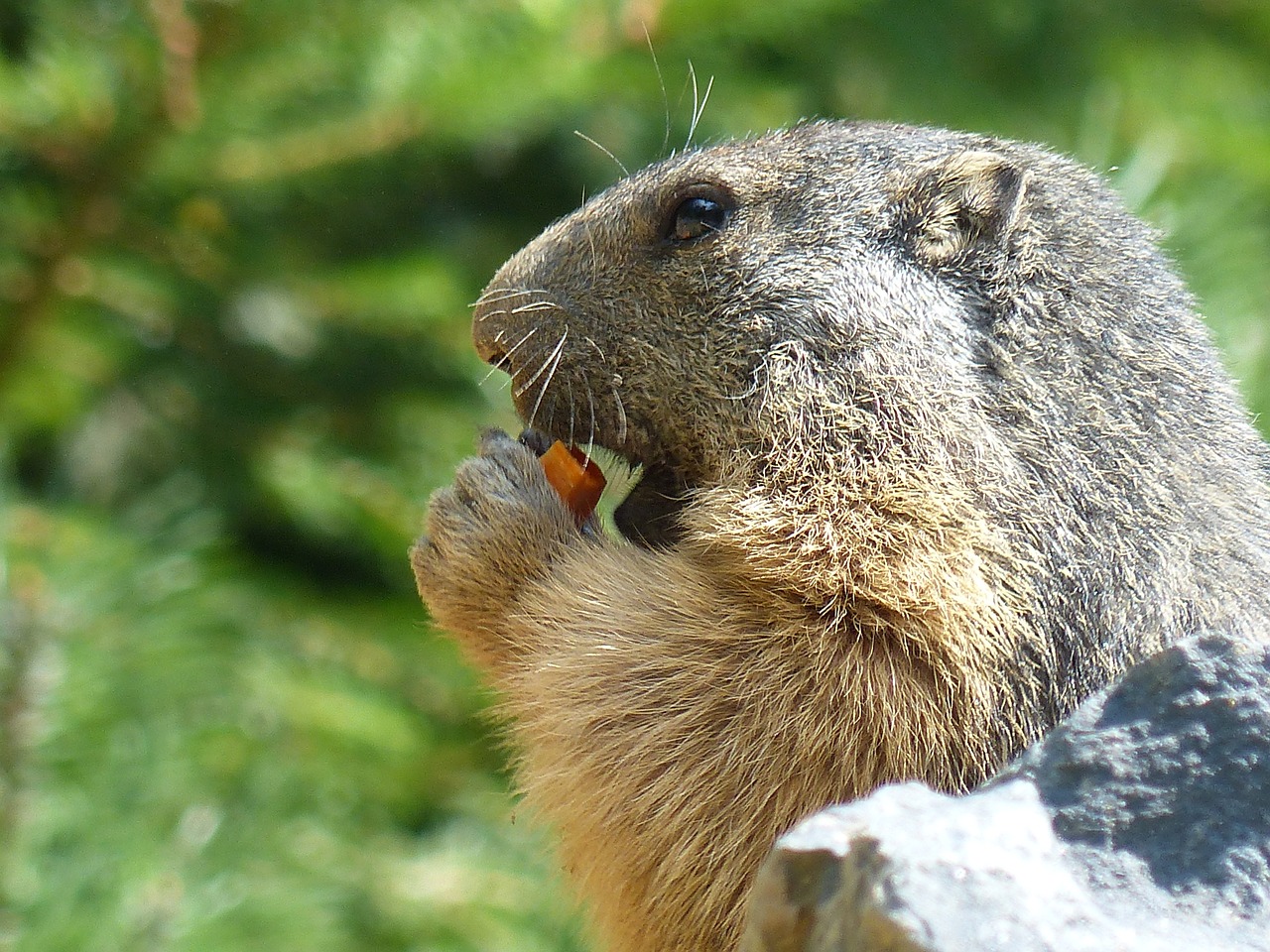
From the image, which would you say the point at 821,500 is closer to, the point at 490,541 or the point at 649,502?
the point at 649,502

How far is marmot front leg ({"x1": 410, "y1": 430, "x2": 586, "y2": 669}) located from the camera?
7.88ft

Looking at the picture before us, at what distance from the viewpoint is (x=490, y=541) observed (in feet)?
7.93

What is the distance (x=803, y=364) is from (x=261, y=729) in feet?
10.3

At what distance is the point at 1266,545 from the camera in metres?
2.14

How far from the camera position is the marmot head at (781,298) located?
221cm

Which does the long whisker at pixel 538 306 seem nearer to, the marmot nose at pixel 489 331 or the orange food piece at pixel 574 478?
the marmot nose at pixel 489 331

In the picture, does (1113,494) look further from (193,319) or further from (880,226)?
(193,319)

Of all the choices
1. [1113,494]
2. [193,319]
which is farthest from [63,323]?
[1113,494]

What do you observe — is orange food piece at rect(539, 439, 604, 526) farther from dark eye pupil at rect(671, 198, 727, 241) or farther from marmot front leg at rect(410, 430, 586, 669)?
dark eye pupil at rect(671, 198, 727, 241)

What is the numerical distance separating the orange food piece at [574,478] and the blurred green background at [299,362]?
630 mm

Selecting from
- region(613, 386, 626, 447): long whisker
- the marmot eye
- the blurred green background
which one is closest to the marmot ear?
the marmot eye

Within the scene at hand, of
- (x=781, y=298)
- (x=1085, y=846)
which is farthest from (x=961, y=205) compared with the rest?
(x=1085, y=846)

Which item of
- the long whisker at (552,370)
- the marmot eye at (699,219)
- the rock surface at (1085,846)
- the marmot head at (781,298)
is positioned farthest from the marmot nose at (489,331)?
the rock surface at (1085,846)

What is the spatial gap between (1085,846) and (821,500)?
939 mm
